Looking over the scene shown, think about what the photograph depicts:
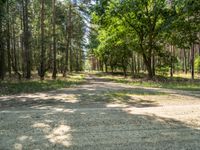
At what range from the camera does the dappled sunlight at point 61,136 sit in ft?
21.8

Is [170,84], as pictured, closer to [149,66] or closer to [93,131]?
[149,66]

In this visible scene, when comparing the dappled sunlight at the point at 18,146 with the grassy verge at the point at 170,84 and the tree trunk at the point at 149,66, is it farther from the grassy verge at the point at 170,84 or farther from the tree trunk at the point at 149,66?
the tree trunk at the point at 149,66

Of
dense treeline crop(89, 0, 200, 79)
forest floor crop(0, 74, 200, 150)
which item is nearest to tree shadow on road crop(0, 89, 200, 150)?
forest floor crop(0, 74, 200, 150)

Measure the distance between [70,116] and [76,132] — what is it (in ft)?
5.46

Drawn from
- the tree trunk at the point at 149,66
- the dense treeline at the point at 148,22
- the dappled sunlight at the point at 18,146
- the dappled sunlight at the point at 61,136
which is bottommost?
the dappled sunlight at the point at 18,146

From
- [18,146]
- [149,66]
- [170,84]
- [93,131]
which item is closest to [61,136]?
[93,131]

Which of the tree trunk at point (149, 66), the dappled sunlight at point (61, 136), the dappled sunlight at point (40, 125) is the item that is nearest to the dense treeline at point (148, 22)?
the tree trunk at point (149, 66)

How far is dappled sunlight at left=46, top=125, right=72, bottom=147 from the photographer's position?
664 centimetres

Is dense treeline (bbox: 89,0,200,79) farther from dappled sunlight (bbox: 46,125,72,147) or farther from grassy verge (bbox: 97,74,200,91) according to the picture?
dappled sunlight (bbox: 46,125,72,147)

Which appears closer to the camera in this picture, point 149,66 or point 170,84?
point 170,84

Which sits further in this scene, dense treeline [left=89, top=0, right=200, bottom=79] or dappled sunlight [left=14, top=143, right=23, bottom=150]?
dense treeline [left=89, top=0, right=200, bottom=79]

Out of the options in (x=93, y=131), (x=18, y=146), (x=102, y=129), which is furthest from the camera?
(x=102, y=129)

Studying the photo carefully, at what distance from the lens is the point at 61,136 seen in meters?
7.04

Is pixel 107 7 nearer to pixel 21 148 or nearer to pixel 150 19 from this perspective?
pixel 150 19
